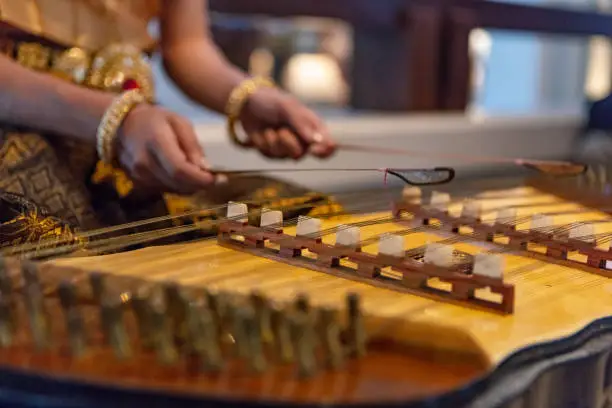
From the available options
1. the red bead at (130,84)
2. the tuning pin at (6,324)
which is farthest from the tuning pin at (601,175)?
the tuning pin at (6,324)

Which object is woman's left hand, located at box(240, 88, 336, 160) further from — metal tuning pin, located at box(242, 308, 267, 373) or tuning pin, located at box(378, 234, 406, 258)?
metal tuning pin, located at box(242, 308, 267, 373)

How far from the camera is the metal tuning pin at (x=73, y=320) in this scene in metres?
0.50

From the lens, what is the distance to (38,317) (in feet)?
1.70

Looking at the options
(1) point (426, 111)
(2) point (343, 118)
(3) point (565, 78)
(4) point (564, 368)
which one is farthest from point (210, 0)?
(3) point (565, 78)

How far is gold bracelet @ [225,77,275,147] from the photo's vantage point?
1185 mm

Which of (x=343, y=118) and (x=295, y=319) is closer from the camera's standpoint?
(x=295, y=319)

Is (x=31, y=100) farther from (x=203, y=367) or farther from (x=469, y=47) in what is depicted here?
(x=469, y=47)

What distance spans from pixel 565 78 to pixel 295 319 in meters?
4.17

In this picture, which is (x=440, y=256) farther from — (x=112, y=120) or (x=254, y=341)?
(x=112, y=120)

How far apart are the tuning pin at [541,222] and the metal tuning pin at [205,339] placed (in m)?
0.47

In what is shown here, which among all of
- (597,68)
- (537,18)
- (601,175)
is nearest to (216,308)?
(601,175)

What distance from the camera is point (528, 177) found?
127cm

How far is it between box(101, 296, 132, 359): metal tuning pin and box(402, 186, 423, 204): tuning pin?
0.54m

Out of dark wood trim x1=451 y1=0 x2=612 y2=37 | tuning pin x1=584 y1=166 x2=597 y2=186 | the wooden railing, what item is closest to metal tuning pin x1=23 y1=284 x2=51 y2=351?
tuning pin x1=584 y1=166 x2=597 y2=186
